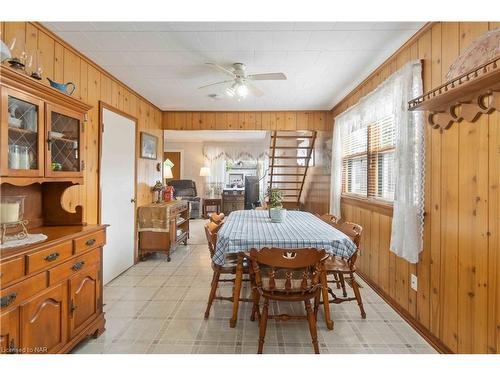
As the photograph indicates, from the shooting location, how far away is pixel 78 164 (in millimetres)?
1954

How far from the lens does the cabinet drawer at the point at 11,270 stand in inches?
46.5

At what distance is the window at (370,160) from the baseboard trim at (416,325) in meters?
0.96

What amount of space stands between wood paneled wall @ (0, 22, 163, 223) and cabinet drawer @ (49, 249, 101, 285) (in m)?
0.76

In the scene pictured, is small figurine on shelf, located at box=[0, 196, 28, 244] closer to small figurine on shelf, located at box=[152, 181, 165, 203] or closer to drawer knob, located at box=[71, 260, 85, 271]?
drawer knob, located at box=[71, 260, 85, 271]

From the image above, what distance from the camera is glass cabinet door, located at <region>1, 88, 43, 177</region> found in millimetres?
Result: 1370

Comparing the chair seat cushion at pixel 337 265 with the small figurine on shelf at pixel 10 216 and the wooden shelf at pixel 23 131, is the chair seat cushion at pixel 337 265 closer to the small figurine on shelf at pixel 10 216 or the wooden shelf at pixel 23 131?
the small figurine on shelf at pixel 10 216

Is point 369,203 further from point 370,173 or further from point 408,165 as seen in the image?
point 408,165

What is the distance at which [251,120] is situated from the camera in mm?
4484

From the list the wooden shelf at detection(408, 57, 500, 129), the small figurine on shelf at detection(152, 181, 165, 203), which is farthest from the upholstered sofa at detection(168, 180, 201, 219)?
the wooden shelf at detection(408, 57, 500, 129)

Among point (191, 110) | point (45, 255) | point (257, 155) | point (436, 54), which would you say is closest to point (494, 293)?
point (436, 54)

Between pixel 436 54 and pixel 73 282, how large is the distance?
2903 mm

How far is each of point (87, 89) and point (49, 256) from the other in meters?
1.84

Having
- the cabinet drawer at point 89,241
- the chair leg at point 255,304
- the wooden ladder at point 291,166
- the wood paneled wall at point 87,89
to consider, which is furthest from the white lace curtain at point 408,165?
the wooden ladder at point 291,166

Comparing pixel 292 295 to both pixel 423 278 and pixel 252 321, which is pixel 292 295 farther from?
pixel 423 278
